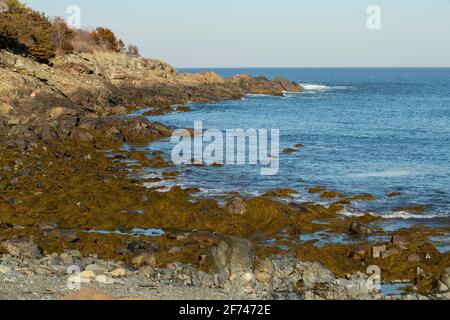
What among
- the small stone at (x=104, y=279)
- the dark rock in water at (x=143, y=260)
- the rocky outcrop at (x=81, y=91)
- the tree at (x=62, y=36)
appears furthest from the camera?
the tree at (x=62, y=36)

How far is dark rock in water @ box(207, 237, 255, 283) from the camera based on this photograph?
787 inches

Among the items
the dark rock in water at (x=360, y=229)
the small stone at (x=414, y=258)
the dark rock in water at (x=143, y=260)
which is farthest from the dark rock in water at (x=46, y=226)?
the small stone at (x=414, y=258)

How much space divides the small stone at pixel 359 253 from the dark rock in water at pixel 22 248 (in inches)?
458

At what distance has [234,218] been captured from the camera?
27266 mm

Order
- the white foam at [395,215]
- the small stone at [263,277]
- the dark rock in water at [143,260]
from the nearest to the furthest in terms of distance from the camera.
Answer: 1. the small stone at [263,277]
2. the dark rock in water at [143,260]
3. the white foam at [395,215]

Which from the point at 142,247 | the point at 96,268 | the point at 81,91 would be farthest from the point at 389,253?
the point at 81,91

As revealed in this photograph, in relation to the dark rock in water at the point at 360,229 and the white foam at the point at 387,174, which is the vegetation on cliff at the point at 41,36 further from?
the dark rock in water at the point at 360,229

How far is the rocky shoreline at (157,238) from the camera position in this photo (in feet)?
62.4

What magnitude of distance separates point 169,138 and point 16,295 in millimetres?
37987

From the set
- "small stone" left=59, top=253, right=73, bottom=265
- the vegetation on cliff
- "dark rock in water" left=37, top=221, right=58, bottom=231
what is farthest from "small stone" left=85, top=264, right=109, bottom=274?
the vegetation on cliff

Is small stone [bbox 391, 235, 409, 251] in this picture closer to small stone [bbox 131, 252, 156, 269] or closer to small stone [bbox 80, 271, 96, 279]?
small stone [bbox 131, 252, 156, 269]

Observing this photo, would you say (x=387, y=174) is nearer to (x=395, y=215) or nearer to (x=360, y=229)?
(x=395, y=215)

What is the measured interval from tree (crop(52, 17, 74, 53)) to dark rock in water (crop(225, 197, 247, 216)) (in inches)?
2299
